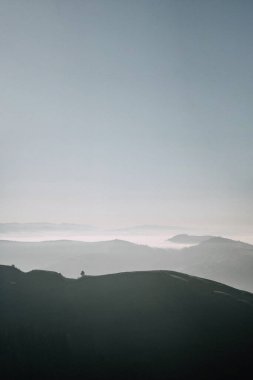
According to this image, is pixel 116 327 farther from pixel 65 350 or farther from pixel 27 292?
pixel 27 292

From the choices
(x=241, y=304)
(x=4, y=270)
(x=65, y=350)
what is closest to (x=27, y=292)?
(x=4, y=270)

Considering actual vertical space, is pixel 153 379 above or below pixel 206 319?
below

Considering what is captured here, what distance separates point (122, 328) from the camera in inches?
2478

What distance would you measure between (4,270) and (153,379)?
4873 cm

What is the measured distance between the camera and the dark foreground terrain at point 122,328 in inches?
2143

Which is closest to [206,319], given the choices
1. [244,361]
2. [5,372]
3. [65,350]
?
[244,361]

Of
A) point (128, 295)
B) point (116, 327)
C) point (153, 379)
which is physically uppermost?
point (128, 295)

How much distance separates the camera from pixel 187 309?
70.9 metres

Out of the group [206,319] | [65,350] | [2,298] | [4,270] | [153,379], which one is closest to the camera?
[153,379]

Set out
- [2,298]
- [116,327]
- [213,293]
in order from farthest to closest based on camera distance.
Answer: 1. [213,293]
2. [2,298]
3. [116,327]

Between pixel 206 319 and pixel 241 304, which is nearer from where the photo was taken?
pixel 206 319

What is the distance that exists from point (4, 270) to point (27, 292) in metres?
12.9

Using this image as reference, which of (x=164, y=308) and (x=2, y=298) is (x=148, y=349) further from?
(x=2, y=298)

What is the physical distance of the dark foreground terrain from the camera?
5444cm
